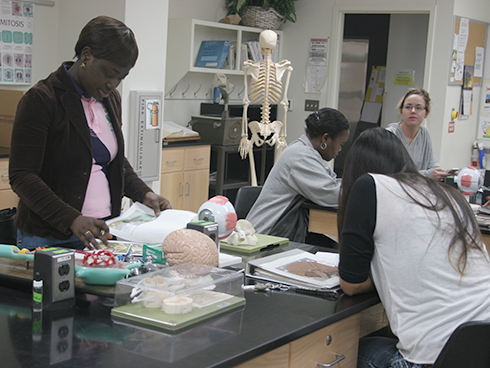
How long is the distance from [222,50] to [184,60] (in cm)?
42

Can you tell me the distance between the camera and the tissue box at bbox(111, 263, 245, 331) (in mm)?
1361

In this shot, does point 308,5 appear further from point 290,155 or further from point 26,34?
point 290,155

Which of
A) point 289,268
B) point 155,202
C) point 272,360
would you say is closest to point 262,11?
point 155,202

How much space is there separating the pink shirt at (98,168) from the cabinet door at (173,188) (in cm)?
294

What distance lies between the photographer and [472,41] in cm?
605

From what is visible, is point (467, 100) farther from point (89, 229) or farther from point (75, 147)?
point (89, 229)

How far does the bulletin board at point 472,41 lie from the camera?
5.68 meters

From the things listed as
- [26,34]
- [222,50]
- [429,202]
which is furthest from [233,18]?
[429,202]

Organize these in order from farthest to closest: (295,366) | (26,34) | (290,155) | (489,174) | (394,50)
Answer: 1. (394,50)
2. (26,34)
3. (489,174)
4. (290,155)
5. (295,366)

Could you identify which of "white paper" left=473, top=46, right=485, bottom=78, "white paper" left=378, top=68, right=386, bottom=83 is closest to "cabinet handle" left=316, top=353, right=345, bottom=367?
"white paper" left=473, top=46, right=485, bottom=78

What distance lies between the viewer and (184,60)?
543 cm

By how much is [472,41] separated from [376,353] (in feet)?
16.8

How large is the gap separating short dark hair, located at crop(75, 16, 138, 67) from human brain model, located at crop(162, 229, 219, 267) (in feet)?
2.15

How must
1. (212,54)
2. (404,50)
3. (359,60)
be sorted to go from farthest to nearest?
(359,60), (404,50), (212,54)
